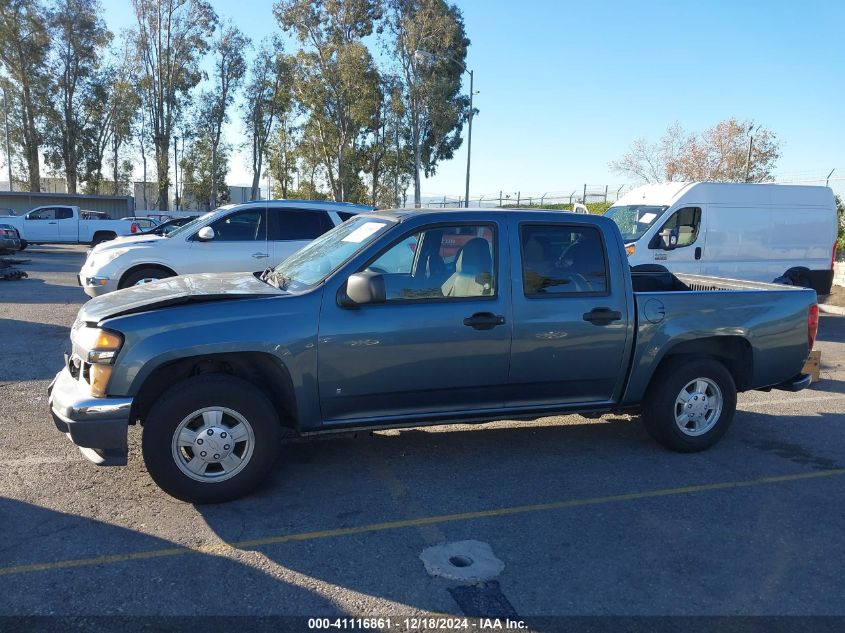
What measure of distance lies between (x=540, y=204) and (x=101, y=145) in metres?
37.4

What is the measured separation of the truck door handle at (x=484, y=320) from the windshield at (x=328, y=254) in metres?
0.86

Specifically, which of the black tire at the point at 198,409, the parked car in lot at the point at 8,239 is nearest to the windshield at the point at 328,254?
the black tire at the point at 198,409

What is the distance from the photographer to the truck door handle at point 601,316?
4.94 m

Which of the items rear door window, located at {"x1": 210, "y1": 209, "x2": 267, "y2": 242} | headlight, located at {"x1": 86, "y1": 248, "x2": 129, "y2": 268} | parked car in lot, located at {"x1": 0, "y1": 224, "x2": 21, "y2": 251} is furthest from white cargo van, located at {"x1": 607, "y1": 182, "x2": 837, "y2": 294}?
parked car in lot, located at {"x1": 0, "y1": 224, "x2": 21, "y2": 251}

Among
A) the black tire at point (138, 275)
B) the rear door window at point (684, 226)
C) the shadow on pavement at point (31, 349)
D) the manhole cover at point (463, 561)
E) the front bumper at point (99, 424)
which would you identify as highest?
the rear door window at point (684, 226)

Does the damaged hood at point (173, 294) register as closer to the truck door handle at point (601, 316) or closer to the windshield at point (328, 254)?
the windshield at point (328, 254)

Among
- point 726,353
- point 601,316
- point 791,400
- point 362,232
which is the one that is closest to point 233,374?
point 362,232

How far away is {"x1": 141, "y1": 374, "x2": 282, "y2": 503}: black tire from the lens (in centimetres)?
400

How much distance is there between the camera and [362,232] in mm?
4945

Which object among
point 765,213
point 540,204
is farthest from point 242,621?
point 540,204

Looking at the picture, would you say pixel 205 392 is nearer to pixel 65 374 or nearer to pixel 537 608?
pixel 65 374

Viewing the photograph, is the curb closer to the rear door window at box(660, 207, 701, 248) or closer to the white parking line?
the rear door window at box(660, 207, 701, 248)

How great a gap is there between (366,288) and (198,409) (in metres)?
1.23

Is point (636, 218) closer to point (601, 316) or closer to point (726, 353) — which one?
point (726, 353)
